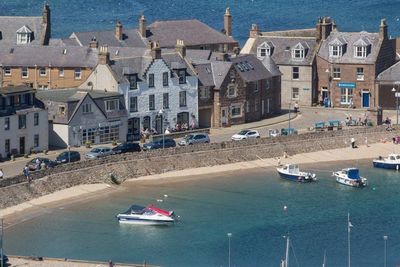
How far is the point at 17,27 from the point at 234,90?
22.3 meters

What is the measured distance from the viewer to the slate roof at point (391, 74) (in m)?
153

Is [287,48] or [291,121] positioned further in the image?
[287,48]

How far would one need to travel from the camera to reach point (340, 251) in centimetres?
10756

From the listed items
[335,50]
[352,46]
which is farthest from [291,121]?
[352,46]

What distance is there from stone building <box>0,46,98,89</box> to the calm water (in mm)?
20389

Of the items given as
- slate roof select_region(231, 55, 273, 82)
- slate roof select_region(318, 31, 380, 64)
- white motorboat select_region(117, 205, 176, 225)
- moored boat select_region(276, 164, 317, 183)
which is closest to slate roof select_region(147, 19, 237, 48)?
slate roof select_region(231, 55, 273, 82)

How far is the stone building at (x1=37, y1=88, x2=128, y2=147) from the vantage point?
131 metres

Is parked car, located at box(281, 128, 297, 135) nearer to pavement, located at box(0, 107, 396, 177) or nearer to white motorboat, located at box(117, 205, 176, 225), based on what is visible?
pavement, located at box(0, 107, 396, 177)

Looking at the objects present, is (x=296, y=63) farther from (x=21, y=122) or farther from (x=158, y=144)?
(x=21, y=122)

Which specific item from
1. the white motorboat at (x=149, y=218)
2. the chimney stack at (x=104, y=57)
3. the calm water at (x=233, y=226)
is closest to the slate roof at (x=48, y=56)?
the chimney stack at (x=104, y=57)

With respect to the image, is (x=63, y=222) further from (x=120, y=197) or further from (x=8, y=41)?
(x=8, y=41)

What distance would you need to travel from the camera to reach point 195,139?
133750mm

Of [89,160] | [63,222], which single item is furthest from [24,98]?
[63,222]

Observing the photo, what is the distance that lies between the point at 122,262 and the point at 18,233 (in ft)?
32.4
